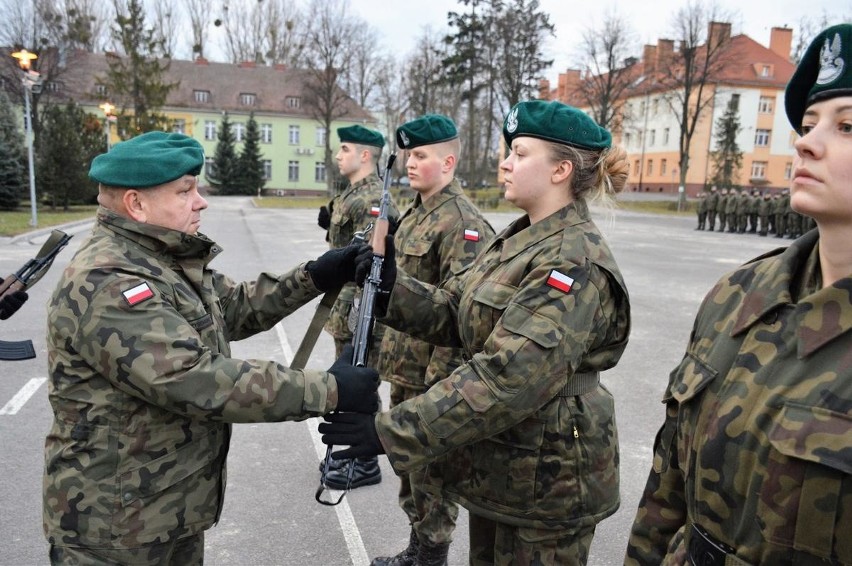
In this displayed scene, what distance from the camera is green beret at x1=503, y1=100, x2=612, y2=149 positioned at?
2297mm

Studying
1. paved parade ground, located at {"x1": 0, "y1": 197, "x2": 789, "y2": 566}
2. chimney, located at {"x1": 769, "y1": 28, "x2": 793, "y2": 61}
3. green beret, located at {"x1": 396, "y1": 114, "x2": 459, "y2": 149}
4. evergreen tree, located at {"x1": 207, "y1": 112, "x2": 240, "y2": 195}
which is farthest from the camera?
chimney, located at {"x1": 769, "y1": 28, "x2": 793, "y2": 61}

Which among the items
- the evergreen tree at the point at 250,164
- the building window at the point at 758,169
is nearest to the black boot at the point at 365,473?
the evergreen tree at the point at 250,164

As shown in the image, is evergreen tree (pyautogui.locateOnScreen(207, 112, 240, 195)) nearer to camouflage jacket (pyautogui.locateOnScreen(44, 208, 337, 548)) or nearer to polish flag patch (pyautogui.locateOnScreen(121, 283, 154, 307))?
camouflage jacket (pyautogui.locateOnScreen(44, 208, 337, 548))

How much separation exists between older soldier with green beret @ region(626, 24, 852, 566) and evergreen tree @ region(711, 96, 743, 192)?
4831 centimetres

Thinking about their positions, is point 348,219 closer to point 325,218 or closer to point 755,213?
point 325,218

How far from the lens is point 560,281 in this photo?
208cm

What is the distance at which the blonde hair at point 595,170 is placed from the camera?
2336mm

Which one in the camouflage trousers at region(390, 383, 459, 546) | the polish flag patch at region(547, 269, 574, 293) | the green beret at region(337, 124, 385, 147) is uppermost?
the green beret at region(337, 124, 385, 147)

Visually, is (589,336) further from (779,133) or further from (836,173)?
(779,133)

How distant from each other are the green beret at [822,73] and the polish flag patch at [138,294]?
182 centimetres

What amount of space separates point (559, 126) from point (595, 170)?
229 millimetres

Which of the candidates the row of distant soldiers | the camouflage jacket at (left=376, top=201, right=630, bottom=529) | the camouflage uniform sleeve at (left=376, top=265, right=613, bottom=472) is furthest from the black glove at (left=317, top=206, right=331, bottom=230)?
the row of distant soldiers

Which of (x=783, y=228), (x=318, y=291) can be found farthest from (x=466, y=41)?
(x=318, y=291)

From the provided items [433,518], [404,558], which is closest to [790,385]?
[433,518]
